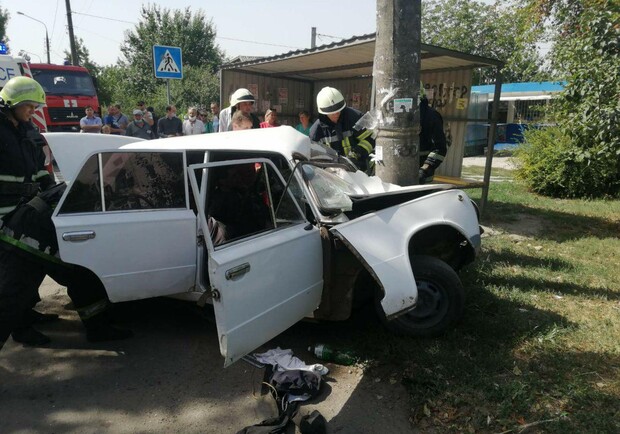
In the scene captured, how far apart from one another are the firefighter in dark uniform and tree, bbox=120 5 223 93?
31510mm

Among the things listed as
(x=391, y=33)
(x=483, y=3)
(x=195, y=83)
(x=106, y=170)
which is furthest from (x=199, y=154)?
(x=483, y=3)

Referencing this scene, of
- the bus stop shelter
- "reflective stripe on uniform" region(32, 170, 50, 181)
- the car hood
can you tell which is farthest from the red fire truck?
the car hood

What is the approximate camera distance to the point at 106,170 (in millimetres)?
3244

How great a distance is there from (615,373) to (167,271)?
3048 mm

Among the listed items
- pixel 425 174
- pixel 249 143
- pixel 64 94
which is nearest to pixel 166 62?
pixel 425 174

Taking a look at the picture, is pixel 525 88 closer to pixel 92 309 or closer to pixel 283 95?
pixel 283 95

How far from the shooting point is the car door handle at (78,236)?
3018mm

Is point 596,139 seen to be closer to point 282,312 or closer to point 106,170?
point 282,312

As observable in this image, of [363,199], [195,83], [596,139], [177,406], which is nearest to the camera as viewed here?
[177,406]

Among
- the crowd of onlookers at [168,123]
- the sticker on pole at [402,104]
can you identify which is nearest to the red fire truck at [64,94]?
the crowd of onlookers at [168,123]

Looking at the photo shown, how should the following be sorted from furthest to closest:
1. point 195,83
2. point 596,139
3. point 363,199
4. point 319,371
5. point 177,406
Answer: point 195,83
point 596,139
point 363,199
point 319,371
point 177,406

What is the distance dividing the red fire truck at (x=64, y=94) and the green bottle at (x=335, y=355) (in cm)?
1399

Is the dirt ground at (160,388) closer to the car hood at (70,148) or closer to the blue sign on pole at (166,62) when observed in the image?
the car hood at (70,148)

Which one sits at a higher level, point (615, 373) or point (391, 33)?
point (391, 33)
